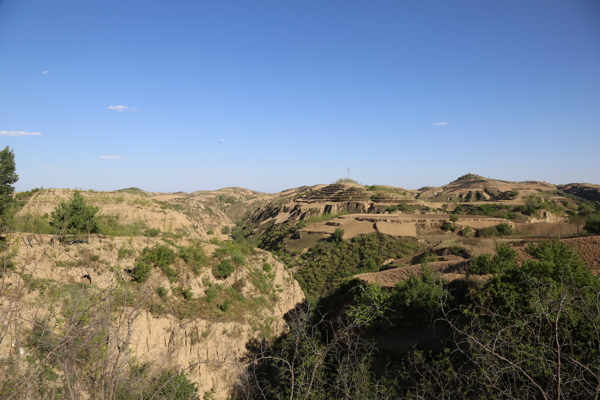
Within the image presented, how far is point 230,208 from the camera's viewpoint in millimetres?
95312

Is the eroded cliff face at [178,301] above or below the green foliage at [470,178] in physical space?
below

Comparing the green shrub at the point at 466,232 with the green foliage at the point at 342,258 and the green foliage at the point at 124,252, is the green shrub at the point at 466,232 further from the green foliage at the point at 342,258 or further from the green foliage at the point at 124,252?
the green foliage at the point at 124,252

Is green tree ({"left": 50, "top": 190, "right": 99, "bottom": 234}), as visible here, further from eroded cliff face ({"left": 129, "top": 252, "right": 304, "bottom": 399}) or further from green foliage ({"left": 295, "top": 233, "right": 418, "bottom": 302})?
green foliage ({"left": 295, "top": 233, "right": 418, "bottom": 302})

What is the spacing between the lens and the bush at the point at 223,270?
1888 centimetres

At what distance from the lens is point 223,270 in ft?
62.2

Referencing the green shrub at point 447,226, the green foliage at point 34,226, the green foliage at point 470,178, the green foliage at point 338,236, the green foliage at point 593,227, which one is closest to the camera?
Result: the green foliage at point 34,226

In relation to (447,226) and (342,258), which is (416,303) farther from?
(447,226)

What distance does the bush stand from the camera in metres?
18.9

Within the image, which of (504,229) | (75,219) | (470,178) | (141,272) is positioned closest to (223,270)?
(141,272)

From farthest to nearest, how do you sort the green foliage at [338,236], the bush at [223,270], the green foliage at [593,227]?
1. the green foliage at [338,236]
2. the green foliage at [593,227]
3. the bush at [223,270]

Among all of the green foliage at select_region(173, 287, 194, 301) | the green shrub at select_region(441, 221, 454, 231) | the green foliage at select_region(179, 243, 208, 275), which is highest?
the green foliage at select_region(179, 243, 208, 275)

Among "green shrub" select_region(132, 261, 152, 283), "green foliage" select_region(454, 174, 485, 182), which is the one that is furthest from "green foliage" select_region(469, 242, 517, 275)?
"green foliage" select_region(454, 174, 485, 182)

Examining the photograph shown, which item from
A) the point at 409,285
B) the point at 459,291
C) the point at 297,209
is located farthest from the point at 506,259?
the point at 297,209

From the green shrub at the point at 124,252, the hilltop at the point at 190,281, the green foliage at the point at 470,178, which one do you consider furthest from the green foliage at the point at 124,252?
the green foliage at the point at 470,178
